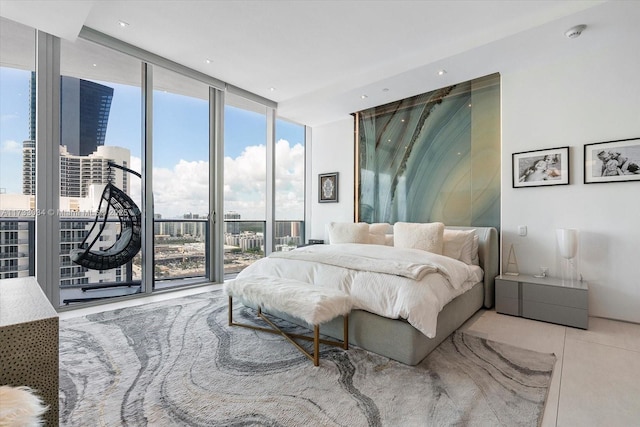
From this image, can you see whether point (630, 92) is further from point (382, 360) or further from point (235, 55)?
point (235, 55)

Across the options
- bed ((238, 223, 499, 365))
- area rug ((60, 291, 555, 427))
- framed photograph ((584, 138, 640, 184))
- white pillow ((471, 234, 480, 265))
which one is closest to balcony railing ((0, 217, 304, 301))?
area rug ((60, 291, 555, 427))

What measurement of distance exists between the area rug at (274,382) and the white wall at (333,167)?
3200 mm

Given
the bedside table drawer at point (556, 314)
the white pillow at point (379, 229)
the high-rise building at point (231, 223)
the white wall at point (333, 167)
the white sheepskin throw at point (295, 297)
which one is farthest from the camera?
the white wall at point (333, 167)

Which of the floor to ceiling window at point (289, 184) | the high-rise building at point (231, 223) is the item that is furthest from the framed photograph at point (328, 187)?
the high-rise building at point (231, 223)

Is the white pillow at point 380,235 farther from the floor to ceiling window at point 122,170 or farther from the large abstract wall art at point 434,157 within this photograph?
the floor to ceiling window at point 122,170

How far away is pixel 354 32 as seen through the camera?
10.6 ft

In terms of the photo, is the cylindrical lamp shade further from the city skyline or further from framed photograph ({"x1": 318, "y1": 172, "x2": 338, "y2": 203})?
the city skyline

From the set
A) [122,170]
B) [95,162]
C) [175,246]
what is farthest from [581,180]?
[95,162]

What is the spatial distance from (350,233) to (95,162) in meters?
3.21

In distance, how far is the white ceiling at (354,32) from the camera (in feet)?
8.97

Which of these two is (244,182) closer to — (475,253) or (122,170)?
(122,170)

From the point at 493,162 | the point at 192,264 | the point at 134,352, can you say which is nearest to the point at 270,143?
the point at 192,264

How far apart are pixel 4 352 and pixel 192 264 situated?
3894 millimetres

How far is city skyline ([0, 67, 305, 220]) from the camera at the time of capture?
9.92 ft
